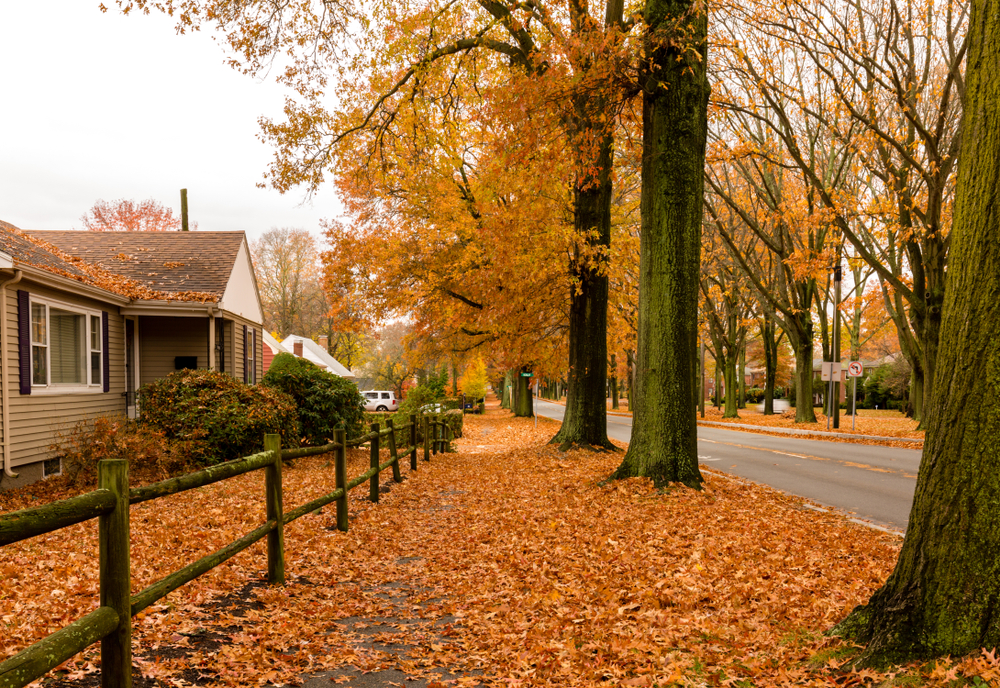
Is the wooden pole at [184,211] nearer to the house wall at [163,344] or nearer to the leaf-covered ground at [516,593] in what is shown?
the house wall at [163,344]

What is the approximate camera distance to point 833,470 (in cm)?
1432

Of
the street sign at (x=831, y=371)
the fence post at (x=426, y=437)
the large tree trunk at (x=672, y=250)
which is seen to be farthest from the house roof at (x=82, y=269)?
the street sign at (x=831, y=371)

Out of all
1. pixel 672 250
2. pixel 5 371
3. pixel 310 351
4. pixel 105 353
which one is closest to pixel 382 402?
pixel 310 351

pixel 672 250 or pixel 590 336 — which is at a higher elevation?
pixel 672 250

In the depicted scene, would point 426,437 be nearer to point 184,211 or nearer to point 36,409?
point 36,409

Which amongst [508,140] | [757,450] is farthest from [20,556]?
[757,450]

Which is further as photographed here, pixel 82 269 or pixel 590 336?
pixel 82 269

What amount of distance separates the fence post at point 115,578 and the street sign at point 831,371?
25.3 metres

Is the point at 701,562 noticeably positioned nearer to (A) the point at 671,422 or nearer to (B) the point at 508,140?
(A) the point at 671,422

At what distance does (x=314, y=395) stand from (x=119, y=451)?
5288 mm

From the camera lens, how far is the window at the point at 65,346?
12.7 m

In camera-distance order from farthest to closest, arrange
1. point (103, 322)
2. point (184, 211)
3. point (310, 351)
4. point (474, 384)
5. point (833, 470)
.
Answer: point (474, 384)
point (310, 351)
point (184, 211)
point (103, 322)
point (833, 470)

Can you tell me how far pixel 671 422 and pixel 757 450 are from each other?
1112 cm

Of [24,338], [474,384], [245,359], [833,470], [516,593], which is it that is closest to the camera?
[516,593]
